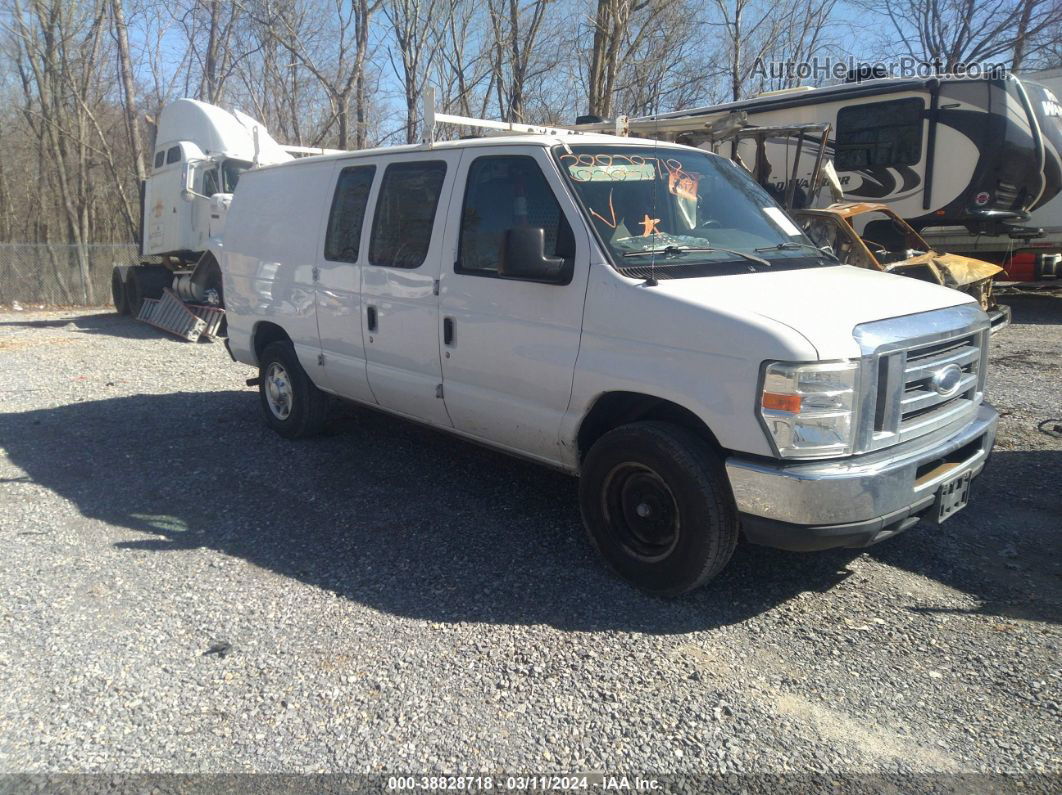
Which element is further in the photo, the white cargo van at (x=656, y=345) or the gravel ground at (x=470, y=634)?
the white cargo van at (x=656, y=345)

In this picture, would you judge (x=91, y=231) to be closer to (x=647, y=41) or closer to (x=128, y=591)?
(x=647, y=41)

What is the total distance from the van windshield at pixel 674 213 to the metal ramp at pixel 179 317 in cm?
1038

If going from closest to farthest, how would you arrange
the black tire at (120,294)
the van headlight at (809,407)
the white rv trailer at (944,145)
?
the van headlight at (809,407)
the white rv trailer at (944,145)
the black tire at (120,294)

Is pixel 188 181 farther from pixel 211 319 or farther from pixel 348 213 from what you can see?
pixel 348 213

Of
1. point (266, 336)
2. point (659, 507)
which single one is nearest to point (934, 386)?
point (659, 507)

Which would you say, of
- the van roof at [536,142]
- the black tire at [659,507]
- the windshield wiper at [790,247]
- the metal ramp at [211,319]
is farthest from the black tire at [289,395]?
the metal ramp at [211,319]

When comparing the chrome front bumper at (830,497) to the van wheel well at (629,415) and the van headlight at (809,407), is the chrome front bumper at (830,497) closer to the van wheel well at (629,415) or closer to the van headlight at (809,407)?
the van headlight at (809,407)

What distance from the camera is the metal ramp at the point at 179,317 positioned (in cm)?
1344

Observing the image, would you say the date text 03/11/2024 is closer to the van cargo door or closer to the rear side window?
the van cargo door

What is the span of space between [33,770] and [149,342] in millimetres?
11451

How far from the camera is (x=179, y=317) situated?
45.6 feet

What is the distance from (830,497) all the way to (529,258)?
1.81 m

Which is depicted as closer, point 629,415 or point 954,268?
point 629,415

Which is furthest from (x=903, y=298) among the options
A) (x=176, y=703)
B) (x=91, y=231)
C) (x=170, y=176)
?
(x=91, y=231)
